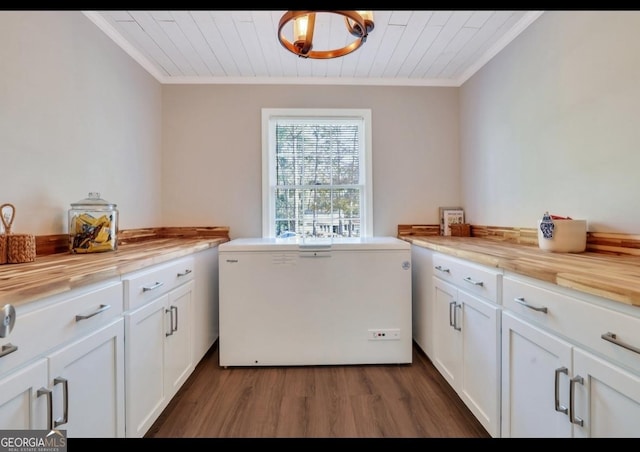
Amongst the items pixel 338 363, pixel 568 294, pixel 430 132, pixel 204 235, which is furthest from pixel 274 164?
pixel 568 294

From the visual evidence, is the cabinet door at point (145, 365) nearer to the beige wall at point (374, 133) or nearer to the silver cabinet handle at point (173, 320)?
the silver cabinet handle at point (173, 320)

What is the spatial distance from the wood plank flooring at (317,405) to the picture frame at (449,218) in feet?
3.70

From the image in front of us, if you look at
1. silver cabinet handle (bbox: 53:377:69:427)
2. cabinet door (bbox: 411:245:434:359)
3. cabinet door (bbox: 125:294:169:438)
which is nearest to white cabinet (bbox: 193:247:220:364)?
cabinet door (bbox: 125:294:169:438)

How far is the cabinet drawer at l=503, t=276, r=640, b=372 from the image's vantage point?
0.73m

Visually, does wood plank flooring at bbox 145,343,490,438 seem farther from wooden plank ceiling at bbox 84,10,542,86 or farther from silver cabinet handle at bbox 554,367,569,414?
wooden plank ceiling at bbox 84,10,542,86

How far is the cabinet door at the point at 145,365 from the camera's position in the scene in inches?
47.3

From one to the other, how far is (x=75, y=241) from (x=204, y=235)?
1.08 meters

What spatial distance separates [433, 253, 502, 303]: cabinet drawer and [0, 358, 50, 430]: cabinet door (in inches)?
63.3

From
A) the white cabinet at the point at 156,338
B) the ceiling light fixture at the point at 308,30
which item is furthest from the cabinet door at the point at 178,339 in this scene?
the ceiling light fixture at the point at 308,30

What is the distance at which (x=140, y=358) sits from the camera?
1.28 meters

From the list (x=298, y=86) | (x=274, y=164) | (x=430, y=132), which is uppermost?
(x=298, y=86)

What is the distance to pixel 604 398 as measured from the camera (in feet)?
2.61

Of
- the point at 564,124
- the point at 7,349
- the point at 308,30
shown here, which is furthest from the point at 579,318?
the point at 308,30
